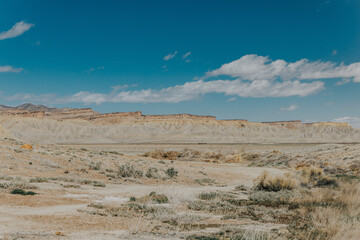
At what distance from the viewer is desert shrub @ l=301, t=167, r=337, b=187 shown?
20.2 meters

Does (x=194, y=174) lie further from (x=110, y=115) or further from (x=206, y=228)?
(x=110, y=115)

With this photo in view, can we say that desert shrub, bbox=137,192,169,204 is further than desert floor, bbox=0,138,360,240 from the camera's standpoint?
Yes

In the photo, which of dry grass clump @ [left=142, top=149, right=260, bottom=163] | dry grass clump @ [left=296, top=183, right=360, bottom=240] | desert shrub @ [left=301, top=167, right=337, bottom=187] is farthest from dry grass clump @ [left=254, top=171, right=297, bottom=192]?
dry grass clump @ [left=142, top=149, right=260, bottom=163]

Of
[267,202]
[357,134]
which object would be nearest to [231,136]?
[357,134]

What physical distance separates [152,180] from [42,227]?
14.7 m

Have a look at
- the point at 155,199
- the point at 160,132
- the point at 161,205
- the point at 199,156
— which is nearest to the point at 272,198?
the point at 155,199

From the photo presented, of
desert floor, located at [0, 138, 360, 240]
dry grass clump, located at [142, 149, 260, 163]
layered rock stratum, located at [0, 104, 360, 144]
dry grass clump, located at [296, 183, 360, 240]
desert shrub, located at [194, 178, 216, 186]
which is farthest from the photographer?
layered rock stratum, located at [0, 104, 360, 144]

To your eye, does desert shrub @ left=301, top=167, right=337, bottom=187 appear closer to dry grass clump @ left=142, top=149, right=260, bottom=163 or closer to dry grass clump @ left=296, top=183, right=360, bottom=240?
dry grass clump @ left=296, top=183, right=360, bottom=240

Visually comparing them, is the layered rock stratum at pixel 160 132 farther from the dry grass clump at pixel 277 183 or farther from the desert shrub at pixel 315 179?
the dry grass clump at pixel 277 183

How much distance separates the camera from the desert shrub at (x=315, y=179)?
66.1 ft

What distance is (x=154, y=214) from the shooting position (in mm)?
9344

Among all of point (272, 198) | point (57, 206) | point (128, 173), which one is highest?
point (57, 206)

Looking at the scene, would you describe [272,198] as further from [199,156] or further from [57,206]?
[199,156]

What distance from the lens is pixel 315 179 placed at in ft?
72.3
